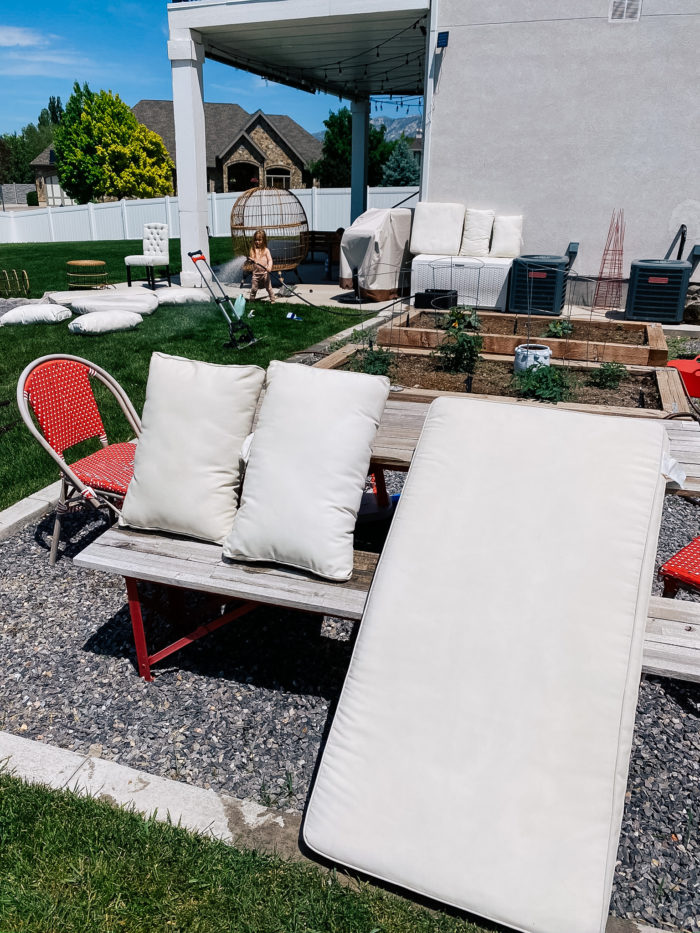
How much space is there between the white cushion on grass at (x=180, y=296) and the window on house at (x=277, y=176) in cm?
3191

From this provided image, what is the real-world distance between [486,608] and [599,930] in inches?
33.7

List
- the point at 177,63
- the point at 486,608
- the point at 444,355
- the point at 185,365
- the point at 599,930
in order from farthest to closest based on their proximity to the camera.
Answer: the point at 177,63 → the point at 444,355 → the point at 185,365 → the point at 486,608 → the point at 599,930

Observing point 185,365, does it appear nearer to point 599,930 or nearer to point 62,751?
point 62,751

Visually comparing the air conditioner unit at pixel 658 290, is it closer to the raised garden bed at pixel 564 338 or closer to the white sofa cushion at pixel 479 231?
the raised garden bed at pixel 564 338

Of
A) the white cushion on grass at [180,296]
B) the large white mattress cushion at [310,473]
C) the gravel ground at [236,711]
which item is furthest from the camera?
the white cushion on grass at [180,296]

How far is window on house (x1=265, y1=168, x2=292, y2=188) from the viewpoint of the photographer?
40812 mm

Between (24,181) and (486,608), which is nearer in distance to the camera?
(486,608)

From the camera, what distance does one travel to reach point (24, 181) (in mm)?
78188

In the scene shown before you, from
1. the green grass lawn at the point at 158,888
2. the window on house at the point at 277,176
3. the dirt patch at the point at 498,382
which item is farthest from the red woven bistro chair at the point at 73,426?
the window on house at the point at 277,176

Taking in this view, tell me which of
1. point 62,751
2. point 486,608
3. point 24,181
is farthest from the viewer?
point 24,181

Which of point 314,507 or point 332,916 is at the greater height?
point 314,507

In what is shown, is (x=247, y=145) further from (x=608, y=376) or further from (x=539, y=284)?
(x=608, y=376)

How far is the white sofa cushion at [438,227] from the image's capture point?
36.7 ft

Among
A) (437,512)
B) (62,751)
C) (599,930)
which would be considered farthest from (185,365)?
(599,930)
